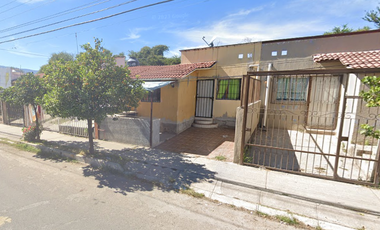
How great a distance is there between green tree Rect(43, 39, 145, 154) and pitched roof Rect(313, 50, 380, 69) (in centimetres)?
745

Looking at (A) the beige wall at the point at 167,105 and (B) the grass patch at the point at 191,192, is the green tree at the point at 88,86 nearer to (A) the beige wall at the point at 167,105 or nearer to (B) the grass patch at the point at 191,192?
(B) the grass patch at the point at 191,192

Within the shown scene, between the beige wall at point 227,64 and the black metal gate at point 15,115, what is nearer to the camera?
the beige wall at point 227,64

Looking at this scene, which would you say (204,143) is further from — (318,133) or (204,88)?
(318,133)

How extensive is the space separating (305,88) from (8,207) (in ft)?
35.1

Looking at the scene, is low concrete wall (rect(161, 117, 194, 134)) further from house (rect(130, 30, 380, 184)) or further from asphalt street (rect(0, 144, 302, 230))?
asphalt street (rect(0, 144, 302, 230))

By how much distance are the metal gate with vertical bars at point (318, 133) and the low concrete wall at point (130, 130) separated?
3.37 m

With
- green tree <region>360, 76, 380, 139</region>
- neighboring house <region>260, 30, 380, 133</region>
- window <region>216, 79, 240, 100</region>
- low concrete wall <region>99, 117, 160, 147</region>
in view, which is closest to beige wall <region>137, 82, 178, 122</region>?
low concrete wall <region>99, 117, 160, 147</region>

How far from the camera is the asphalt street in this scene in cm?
278

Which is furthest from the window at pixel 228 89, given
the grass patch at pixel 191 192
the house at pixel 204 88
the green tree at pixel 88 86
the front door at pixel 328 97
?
the grass patch at pixel 191 192

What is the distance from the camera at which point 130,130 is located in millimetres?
6934

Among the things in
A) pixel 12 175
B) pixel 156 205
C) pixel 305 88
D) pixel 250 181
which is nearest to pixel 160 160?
pixel 156 205

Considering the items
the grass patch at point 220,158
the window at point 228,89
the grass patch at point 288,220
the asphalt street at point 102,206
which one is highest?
the window at point 228,89

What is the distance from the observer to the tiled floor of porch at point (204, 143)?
6.18 metres

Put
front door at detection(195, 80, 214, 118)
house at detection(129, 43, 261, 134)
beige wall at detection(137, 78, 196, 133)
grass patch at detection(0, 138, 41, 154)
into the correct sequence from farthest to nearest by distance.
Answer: front door at detection(195, 80, 214, 118), house at detection(129, 43, 261, 134), beige wall at detection(137, 78, 196, 133), grass patch at detection(0, 138, 41, 154)
